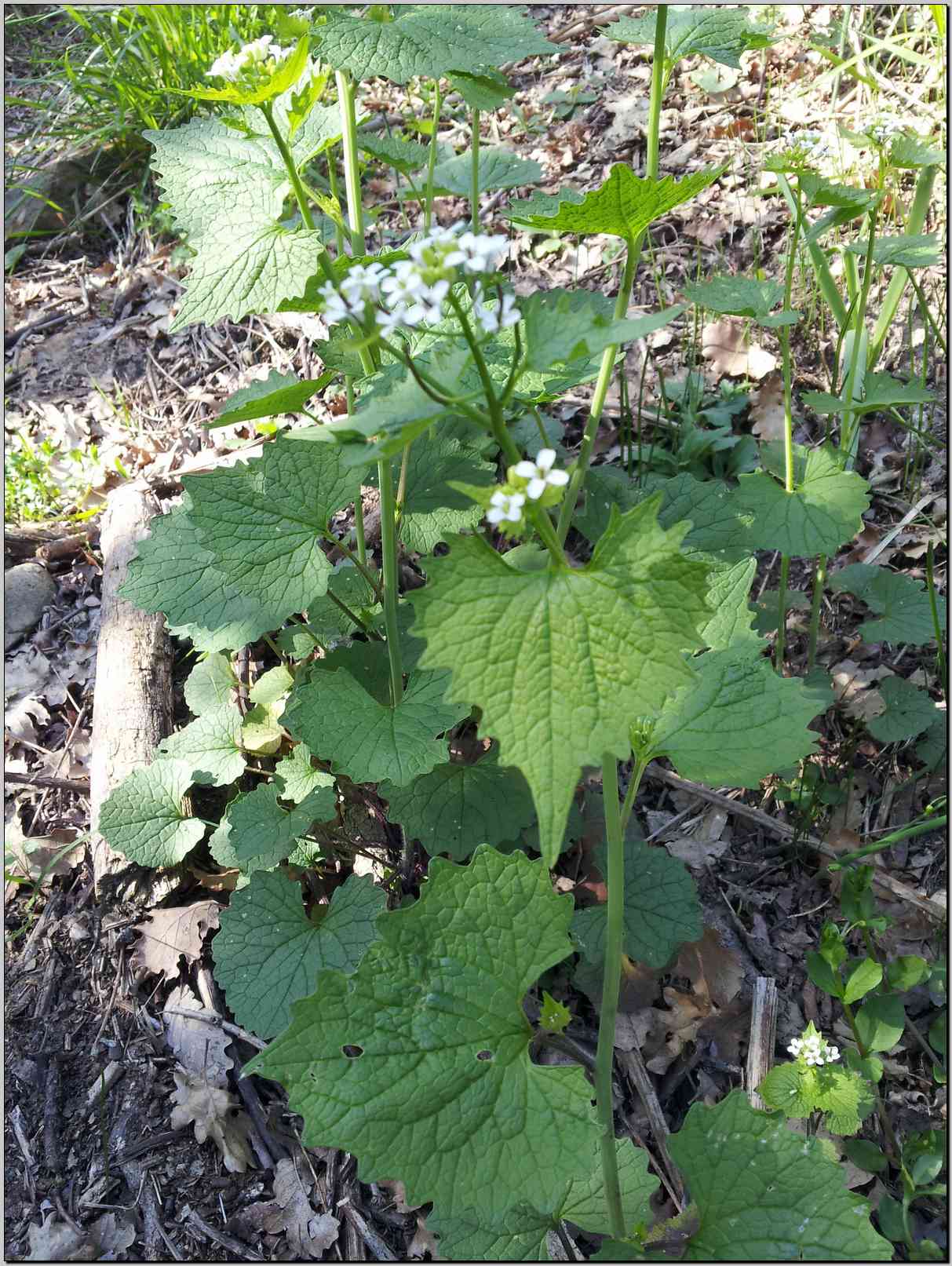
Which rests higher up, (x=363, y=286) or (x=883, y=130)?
(x=363, y=286)

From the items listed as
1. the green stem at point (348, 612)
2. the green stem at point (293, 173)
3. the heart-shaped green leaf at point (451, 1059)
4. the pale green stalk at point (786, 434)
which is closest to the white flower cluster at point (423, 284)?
the green stem at point (293, 173)

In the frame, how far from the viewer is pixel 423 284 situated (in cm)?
113

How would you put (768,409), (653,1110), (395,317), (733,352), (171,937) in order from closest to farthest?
(395,317) < (653,1110) < (171,937) < (768,409) < (733,352)

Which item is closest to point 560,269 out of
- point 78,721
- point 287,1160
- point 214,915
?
point 78,721

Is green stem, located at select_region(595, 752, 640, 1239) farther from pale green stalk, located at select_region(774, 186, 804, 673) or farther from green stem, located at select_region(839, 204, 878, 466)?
green stem, located at select_region(839, 204, 878, 466)

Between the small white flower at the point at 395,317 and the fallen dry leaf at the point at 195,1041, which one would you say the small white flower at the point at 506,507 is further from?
the fallen dry leaf at the point at 195,1041

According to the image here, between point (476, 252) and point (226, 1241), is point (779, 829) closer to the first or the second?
point (226, 1241)

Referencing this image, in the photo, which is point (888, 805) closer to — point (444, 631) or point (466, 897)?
point (466, 897)

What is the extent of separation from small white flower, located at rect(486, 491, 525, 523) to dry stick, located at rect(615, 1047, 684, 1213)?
1465 mm

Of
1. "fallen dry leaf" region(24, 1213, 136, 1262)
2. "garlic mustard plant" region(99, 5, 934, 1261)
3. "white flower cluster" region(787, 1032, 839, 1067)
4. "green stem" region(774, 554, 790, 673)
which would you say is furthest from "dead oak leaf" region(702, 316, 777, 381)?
"fallen dry leaf" region(24, 1213, 136, 1262)

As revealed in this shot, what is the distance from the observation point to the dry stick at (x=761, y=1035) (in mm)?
2049

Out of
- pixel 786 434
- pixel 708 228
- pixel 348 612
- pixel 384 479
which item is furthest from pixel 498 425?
pixel 708 228

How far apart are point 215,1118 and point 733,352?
2.85 metres

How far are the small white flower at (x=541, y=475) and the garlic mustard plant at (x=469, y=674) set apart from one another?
0.01m
